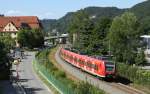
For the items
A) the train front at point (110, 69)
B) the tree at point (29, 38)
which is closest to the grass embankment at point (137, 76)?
the train front at point (110, 69)

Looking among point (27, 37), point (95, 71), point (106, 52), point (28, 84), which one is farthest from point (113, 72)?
point (27, 37)

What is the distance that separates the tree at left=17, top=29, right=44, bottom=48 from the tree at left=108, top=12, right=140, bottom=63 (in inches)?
2178

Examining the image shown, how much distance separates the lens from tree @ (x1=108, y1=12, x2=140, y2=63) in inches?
3681

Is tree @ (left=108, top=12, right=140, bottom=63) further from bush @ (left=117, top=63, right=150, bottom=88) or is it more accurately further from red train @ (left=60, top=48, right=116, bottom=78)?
bush @ (left=117, top=63, right=150, bottom=88)

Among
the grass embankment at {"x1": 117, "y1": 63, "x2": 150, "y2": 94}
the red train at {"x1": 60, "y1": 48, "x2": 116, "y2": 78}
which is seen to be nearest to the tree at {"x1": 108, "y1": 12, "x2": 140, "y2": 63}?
the red train at {"x1": 60, "y1": 48, "x2": 116, "y2": 78}

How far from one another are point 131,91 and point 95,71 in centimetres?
1325

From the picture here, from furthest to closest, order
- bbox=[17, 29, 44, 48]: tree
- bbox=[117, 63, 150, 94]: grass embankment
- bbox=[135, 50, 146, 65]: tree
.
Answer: bbox=[17, 29, 44, 48]: tree, bbox=[135, 50, 146, 65]: tree, bbox=[117, 63, 150, 94]: grass embankment

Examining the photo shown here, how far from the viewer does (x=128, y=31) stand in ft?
322

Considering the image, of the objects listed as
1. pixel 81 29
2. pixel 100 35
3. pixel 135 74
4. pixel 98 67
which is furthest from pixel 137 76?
pixel 81 29

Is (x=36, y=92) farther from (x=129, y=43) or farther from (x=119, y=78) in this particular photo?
(x=129, y=43)

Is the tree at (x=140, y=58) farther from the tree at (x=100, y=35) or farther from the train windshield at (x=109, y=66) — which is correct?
the train windshield at (x=109, y=66)

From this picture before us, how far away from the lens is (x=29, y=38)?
6058 inches

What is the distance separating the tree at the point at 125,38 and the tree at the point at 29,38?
2178 inches

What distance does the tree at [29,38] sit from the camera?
153 meters
